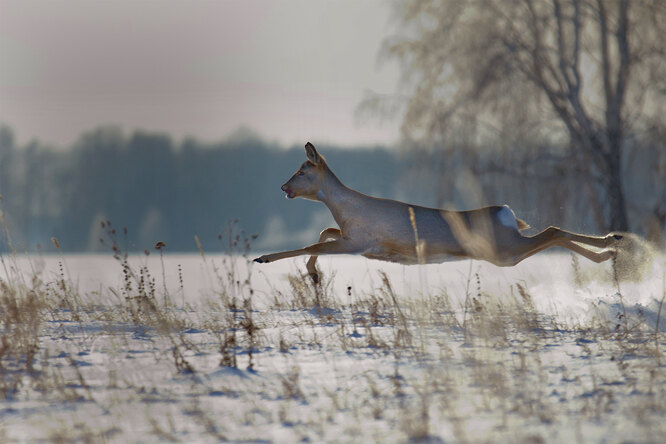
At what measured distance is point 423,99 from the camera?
48.1 ft

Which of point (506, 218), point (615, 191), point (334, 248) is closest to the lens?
point (334, 248)

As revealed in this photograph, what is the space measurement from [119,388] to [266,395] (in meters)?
1.01

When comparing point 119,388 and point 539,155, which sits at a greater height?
point 539,155

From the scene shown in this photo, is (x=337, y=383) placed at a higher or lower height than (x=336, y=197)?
lower

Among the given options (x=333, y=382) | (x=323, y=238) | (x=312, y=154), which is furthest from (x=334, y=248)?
(x=333, y=382)

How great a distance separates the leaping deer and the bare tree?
6.28 m

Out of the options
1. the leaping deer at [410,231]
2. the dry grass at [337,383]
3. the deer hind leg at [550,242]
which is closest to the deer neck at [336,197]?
the leaping deer at [410,231]

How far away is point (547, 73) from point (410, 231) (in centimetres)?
846

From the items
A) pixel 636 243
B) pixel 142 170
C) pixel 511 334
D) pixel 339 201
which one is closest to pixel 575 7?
pixel 636 243

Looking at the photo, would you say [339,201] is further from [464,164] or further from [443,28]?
[443,28]

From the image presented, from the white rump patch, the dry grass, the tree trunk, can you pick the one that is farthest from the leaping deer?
the tree trunk

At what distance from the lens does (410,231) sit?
814 centimetres

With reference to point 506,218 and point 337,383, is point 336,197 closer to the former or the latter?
point 506,218

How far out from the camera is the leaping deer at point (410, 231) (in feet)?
26.9
